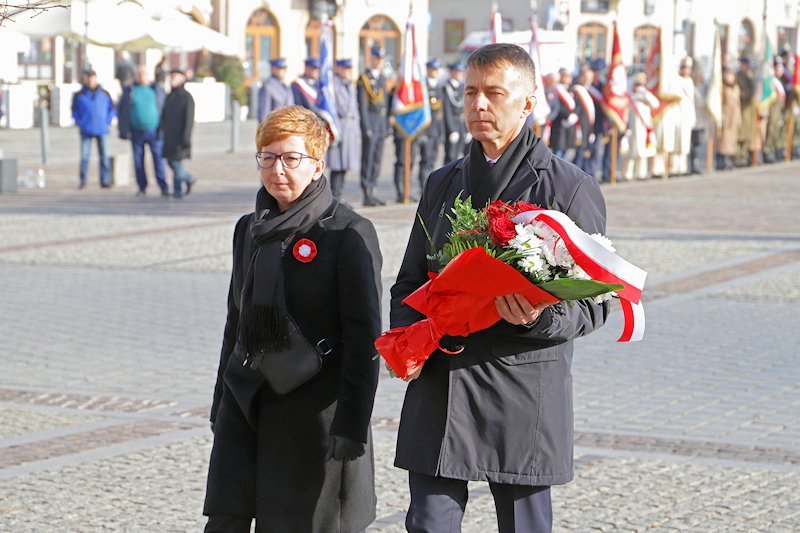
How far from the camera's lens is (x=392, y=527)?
567cm

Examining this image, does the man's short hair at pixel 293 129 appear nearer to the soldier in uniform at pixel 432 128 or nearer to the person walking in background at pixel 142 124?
the person walking in background at pixel 142 124

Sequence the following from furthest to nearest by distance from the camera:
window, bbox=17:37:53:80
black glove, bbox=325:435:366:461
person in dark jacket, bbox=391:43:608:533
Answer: window, bbox=17:37:53:80 → black glove, bbox=325:435:366:461 → person in dark jacket, bbox=391:43:608:533

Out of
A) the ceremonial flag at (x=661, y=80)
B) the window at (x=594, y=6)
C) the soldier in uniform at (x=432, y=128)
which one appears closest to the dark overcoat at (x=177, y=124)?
the soldier in uniform at (x=432, y=128)

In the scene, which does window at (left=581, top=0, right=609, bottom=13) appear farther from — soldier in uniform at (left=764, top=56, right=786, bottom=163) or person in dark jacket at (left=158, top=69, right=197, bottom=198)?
person in dark jacket at (left=158, top=69, right=197, bottom=198)

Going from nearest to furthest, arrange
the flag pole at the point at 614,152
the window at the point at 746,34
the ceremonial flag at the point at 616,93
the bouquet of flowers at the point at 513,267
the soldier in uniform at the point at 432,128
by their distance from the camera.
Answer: the bouquet of flowers at the point at 513,267, the soldier in uniform at the point at 432,128, the ceremonial flag at the point at 616,93, the flag pole at the point at 614,152, the window at the point at 746,34

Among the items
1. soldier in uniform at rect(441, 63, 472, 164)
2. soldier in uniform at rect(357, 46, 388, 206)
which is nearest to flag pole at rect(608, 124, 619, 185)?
soldier in uniform at rect(441, 63, 472, 164)

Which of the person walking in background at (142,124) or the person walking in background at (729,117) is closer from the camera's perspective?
the person walking in background at (142,124)

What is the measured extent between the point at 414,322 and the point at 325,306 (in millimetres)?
355

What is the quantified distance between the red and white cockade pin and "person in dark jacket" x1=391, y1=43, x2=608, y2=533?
317 millimetres

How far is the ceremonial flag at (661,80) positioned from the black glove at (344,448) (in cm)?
2276

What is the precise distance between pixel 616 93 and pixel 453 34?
42.7 m

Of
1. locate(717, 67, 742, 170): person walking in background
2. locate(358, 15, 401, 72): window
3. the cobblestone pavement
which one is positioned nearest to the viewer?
the cobblestone pavement

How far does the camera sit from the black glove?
4266 millimetres

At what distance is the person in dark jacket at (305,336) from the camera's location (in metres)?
4.34
